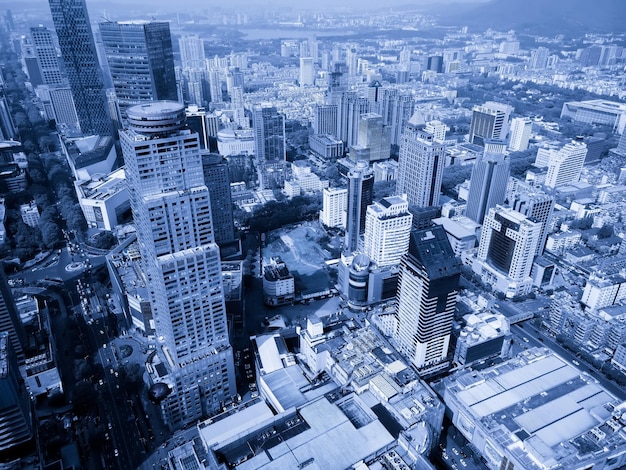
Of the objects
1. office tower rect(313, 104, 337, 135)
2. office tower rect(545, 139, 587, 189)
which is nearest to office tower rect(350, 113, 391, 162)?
office tower rect(313, 104, 337, 135)

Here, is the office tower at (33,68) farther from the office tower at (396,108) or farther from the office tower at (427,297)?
the office tower at (427,297)

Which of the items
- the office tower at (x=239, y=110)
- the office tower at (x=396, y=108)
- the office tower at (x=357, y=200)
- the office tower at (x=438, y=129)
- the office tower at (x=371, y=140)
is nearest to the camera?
the office tower at (x=357, y=200)

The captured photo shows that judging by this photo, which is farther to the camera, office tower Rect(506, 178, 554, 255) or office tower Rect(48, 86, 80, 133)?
office tower Rect(48, 86, 80, 133)

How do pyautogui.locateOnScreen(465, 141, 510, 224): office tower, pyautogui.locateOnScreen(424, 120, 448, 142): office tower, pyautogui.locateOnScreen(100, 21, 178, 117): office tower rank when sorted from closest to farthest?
pyautogui.locateOnScreen(100, 21, 178, 117): office tower < pyautogui.locateOnScreen(465, 141, 510, 224): office tower < pyautogui.locateOnScreen(424, 120, 448, 142): office tower

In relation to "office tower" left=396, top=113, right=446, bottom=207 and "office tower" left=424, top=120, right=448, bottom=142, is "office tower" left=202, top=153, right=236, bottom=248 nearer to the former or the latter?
"office tower" left=396, top=113, right=446, bottom=207

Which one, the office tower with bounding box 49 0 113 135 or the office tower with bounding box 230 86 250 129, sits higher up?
the office tower with bounding box 49 0 113 135

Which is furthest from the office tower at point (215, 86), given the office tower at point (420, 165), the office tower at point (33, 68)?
the office tower at point (420, 165)

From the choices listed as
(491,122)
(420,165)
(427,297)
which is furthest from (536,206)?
(491,122)

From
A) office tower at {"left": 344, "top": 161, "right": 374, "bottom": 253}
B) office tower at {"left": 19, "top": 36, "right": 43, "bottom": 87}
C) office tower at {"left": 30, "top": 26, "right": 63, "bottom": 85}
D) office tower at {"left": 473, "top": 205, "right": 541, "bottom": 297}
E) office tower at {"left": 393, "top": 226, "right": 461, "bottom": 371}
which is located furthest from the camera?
office tower at {"left": 19, "top": 36, "right": 43, "bottom": 87}
